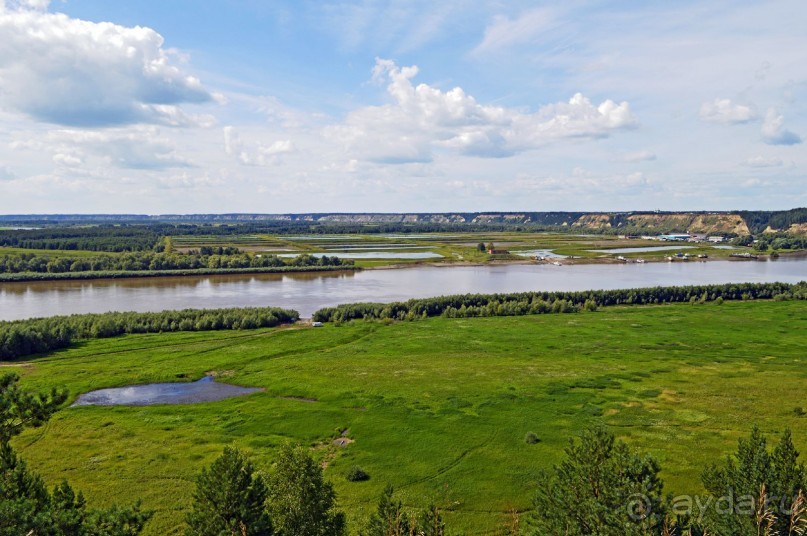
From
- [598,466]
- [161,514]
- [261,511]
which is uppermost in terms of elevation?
[598,466]

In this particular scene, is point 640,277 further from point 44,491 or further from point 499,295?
point 44,491

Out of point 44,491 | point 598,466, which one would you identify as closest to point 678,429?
point 598,466

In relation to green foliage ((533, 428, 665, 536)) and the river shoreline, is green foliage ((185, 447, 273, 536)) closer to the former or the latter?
green foliage ((533, 428, 665, 536))

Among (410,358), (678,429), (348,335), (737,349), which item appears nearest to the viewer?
(678,429)

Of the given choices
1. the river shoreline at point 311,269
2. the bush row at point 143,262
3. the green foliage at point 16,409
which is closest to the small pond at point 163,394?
the green foliage at point 16,409

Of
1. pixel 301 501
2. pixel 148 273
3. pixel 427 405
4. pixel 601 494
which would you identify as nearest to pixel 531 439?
pixel 427 405

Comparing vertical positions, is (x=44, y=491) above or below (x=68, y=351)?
above

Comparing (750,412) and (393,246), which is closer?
(750,412)
